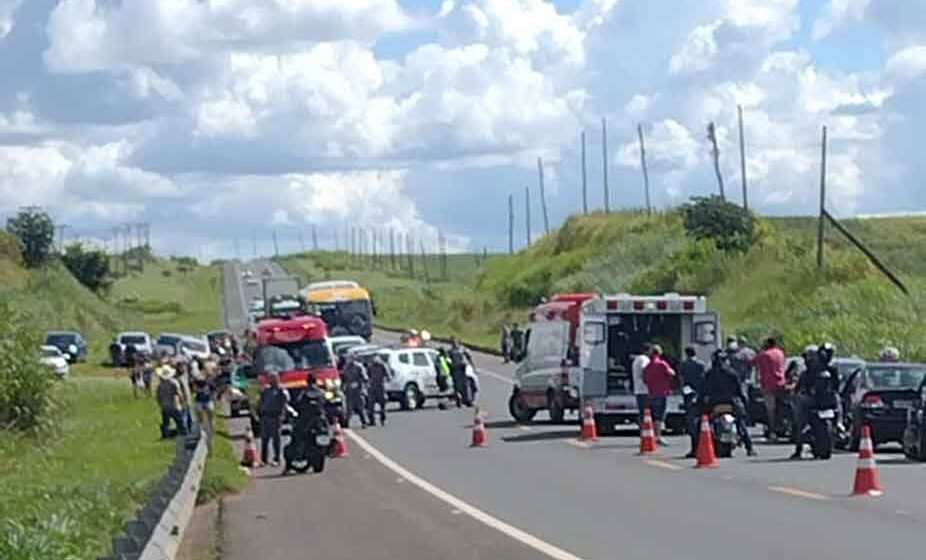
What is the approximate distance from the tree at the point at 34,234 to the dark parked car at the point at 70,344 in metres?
35.1

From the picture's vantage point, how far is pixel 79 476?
29.6 metres

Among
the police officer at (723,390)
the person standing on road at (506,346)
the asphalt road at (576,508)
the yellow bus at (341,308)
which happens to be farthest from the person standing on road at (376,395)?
the person standing on road at (506,346)

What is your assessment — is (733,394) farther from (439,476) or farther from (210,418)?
(210,418)

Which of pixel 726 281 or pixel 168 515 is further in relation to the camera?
pixel 726 281

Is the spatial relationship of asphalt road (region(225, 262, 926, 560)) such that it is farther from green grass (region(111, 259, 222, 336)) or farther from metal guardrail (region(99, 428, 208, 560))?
green grass (region(111, 259, 222, 336))

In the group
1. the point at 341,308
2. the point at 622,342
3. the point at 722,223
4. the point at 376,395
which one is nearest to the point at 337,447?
the point at 622,342

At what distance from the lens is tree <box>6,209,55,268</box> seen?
392ft

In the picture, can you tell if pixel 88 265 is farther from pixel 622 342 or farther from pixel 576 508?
pixel 576 508

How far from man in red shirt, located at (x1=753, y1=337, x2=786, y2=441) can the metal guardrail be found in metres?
10.6

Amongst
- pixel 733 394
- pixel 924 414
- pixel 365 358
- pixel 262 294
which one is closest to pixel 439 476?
pixel 733 394

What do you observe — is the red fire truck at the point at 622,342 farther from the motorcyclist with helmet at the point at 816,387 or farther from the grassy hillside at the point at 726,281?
the grassy hillside at the point at 726,281

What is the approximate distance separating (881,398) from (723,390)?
3130 millimetres

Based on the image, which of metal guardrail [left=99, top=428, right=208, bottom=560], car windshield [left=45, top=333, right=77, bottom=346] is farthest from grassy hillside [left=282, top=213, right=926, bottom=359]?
metal guardrail [left=99, top=428, right=208, bottom=560]

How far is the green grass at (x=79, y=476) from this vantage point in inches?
698
